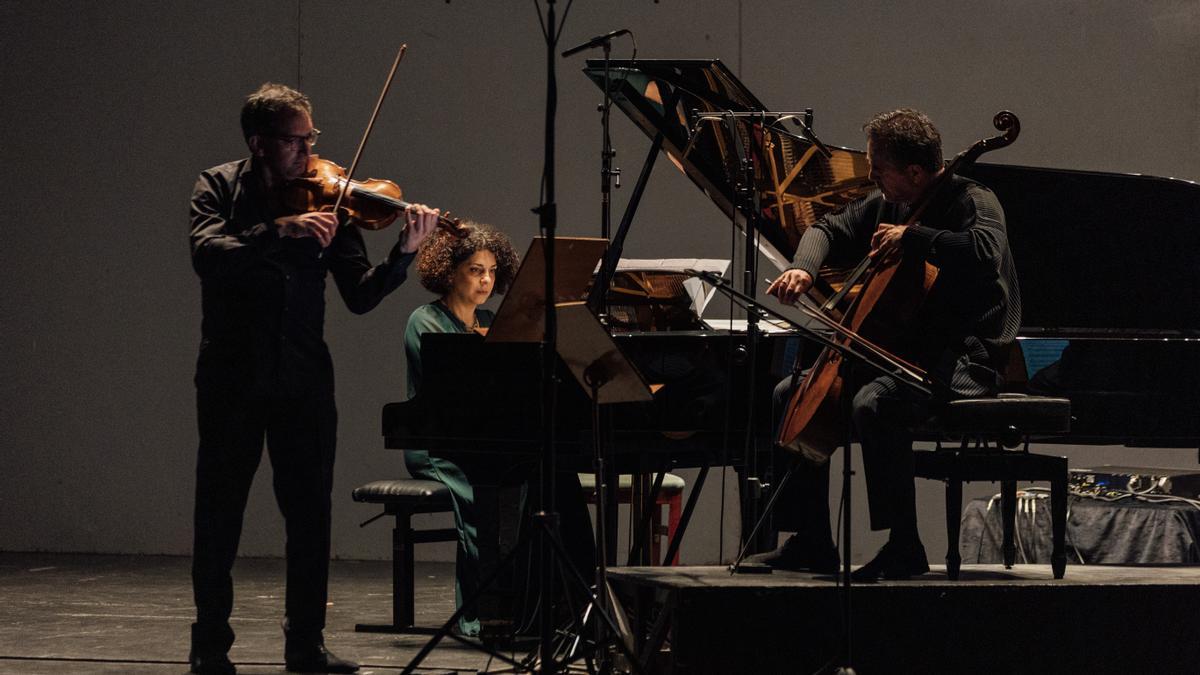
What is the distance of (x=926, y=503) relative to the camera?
21.8ft

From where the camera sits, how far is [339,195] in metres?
3.57

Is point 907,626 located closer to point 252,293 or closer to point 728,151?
point 728,151

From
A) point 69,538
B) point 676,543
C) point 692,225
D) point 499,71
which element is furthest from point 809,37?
point 69,538

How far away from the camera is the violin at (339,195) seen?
3570 mm

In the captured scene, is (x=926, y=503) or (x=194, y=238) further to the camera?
(x=926, y=503)

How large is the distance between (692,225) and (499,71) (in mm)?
1237

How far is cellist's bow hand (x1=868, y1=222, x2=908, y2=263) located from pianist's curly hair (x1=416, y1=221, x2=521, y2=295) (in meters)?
1.71

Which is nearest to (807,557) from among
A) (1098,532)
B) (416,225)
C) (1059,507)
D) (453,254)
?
(1059,507)

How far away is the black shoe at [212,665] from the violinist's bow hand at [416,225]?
1150mm

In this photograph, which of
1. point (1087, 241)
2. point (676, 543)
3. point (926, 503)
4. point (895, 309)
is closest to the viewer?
point (895, 309)

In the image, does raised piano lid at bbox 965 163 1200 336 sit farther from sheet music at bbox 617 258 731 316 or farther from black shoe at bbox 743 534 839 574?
black shoe at bbox 743 534 839 574

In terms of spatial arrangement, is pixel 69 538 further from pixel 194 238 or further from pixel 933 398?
pixel 933 398

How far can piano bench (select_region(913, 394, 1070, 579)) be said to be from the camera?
3664 millimetres

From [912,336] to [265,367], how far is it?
167 centimetres
